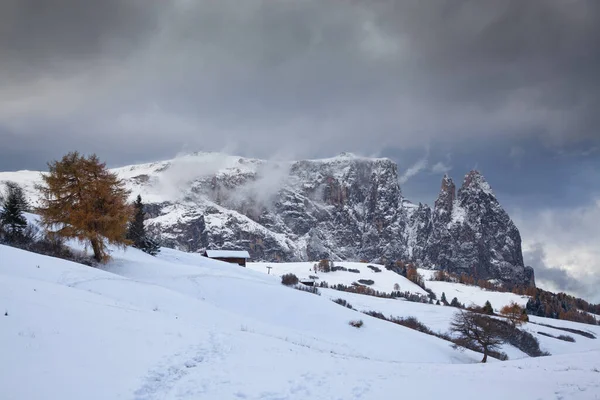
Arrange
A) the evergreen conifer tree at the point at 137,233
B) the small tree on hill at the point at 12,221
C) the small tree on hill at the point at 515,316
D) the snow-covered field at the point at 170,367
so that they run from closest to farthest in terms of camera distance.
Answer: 1. the snow-covered field at the point at 170,367
2. the small tree on hill at the point at 12,221
3. the evergreen conifer tree at the point at 137,233
4. the small tree on hill at the point at 515,316

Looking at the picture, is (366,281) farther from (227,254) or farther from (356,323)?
(356,323)

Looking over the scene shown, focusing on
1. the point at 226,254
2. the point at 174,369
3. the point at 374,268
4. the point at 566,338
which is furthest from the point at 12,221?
the point at 374,268

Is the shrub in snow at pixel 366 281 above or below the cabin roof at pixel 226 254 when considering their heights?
below

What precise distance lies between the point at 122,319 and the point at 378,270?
552 ft

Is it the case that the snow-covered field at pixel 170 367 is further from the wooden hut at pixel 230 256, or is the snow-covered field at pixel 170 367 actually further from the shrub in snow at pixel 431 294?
the shrub in snow at pixel 431 294

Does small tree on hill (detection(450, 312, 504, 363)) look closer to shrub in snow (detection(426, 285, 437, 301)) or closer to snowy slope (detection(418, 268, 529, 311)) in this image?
snowy slope (detection(418, 268, 529, 311))

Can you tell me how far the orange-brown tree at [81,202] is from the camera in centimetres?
3228

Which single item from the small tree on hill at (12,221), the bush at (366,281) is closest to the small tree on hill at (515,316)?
the bush at (366,281)

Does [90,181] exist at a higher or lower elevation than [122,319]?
higher

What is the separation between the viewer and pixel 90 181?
108 ft

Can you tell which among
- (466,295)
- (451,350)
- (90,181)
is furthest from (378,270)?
(90,181)

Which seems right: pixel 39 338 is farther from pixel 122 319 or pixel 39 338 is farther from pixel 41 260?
pixel 41 260

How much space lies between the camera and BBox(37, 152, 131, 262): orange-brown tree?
3228cm

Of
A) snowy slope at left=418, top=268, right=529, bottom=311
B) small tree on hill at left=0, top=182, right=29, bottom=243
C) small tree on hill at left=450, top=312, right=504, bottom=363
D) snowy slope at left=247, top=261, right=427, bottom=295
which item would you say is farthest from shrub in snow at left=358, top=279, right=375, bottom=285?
small tree on hill at left=0, top=182, right=29, bottom=243
